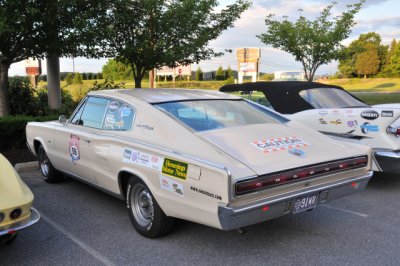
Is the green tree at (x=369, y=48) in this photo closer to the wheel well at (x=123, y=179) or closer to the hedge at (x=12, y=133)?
the hedge at (x=12, y=133)

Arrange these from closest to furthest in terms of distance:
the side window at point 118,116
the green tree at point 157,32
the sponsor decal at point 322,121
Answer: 1. the side window at point 118,116
2. the sponsor decal at point 322,121
3. the green tree at point 157,32

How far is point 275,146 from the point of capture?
3666 mm

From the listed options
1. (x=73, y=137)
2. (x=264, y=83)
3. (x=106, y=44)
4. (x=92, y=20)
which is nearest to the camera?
(x=73, y=137)

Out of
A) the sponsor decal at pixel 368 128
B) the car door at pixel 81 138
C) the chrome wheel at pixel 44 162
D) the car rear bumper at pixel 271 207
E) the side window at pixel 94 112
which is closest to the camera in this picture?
the car rear bumper at pixel 271 207

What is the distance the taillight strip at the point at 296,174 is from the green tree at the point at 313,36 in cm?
1250

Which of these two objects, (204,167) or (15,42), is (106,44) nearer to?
(15,42)

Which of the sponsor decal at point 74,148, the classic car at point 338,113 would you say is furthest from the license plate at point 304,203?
the sponsor decal at point 74,148

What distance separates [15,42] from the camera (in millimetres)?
8195

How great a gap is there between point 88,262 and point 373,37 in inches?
3479

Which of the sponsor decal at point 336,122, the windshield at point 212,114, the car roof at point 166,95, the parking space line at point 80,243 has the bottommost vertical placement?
the parking space line at point 80,243

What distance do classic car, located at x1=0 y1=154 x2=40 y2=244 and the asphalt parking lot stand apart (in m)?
0.42

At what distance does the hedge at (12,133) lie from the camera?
729cm

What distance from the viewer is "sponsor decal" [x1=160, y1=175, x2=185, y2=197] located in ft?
11.1

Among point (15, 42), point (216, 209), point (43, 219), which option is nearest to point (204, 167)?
point (216, 209)
